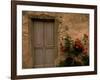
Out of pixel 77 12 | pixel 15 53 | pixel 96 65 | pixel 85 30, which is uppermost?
pixel 77 12

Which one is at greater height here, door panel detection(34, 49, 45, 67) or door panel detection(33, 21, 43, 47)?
door panel detection(33, 21, 43, 47)

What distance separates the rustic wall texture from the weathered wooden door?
0.05m

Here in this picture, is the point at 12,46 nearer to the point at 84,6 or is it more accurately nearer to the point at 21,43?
the point at 21,43

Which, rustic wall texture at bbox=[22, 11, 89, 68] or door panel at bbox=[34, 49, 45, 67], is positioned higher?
rustic wall texture at bbox=[22, 11, 89, 68]

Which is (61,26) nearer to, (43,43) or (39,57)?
(43,43)

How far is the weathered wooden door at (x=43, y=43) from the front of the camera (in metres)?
1.99

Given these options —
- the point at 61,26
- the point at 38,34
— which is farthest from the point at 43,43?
the point at 61,26

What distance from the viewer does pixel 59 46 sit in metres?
2.04

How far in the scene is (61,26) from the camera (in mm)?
2037

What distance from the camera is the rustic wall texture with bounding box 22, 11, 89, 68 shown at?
1.94 m

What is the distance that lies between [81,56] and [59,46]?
0.27 m

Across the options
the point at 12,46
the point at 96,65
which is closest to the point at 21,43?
the point at 12,46

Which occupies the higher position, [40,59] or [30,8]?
[30,8]

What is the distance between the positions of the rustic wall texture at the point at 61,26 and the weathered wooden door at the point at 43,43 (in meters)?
0.05
